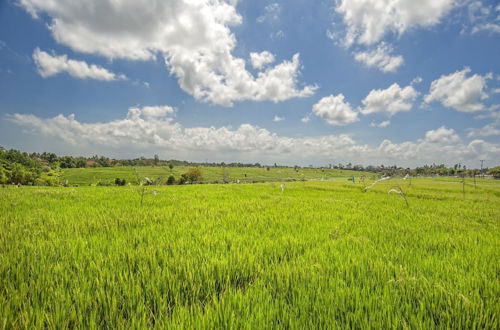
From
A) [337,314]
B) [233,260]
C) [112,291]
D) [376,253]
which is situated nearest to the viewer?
[337,314]

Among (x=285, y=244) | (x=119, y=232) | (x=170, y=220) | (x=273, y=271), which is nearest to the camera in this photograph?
(x=273, y=271)

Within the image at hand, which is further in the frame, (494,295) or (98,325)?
(494,295)

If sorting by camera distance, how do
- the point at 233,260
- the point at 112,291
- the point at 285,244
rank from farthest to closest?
the point at 285,244 < the point at 233,260 < the point at 112,291

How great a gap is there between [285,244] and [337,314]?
1.78 metres

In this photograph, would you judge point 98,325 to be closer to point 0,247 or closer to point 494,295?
→ point 0,247

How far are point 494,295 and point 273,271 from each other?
7.33ft

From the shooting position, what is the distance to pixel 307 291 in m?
2.10

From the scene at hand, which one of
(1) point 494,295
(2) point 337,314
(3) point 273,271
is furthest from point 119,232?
(1) point 494,295

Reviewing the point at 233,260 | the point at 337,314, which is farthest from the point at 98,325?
the point at 337,314

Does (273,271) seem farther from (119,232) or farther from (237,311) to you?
(119,232)

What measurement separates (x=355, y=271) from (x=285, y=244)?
3.85 feet

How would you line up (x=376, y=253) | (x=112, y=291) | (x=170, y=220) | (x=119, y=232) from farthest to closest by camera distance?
(x=170, y=220), (x=119, y=232), (x=376, y=253), (x=112, y=291)

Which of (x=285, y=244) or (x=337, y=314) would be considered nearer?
(x=337, y=314)

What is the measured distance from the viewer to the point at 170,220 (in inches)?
201
